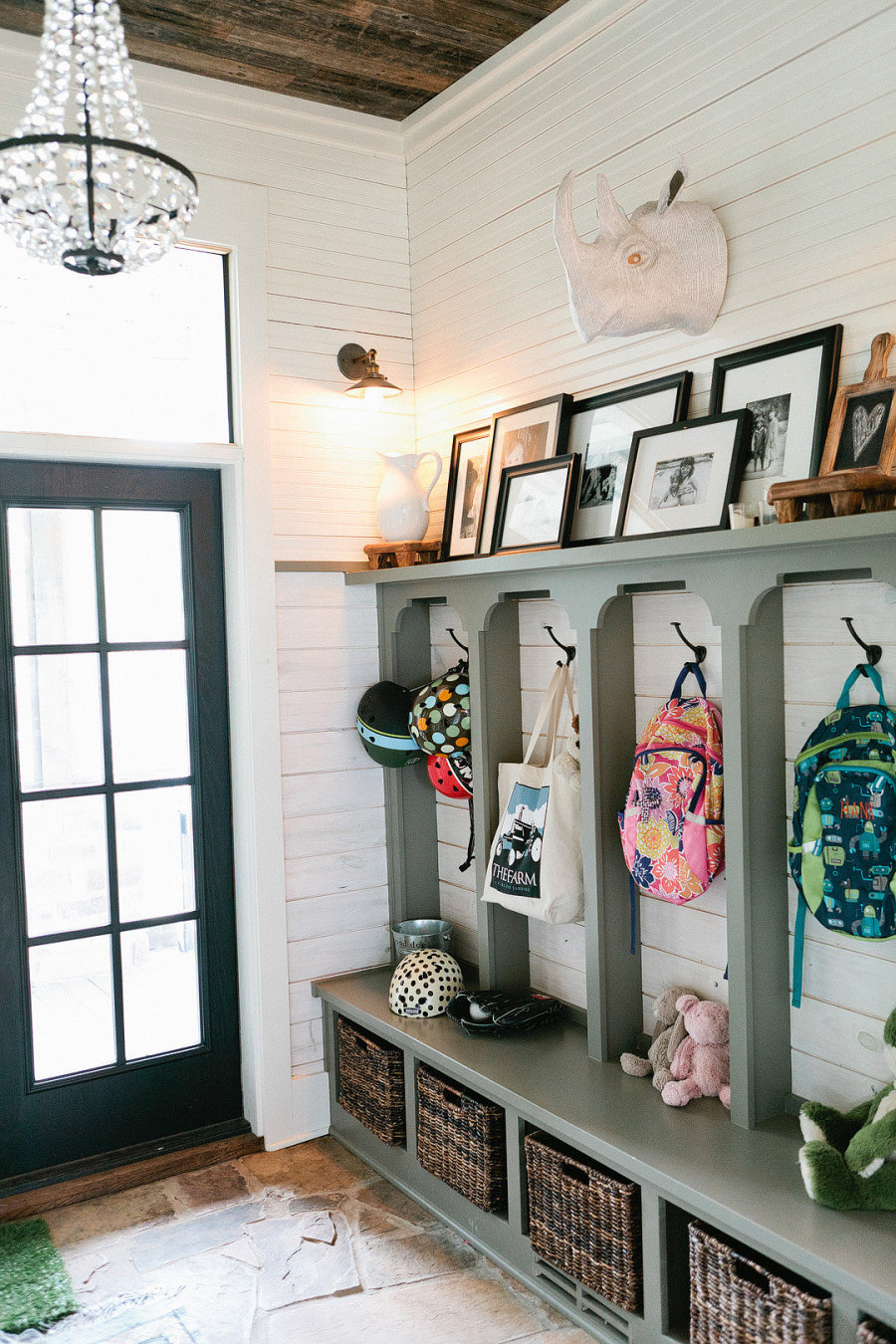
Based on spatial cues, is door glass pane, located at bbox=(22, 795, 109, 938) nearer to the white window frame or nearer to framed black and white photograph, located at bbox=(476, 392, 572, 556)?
the white window frame

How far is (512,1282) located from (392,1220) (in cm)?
39

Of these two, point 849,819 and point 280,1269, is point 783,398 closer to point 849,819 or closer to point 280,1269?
point 849,819

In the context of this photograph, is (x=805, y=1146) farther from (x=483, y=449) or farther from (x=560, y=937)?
(x=483, y=449)

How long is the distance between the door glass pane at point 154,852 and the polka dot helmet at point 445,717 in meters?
0.71

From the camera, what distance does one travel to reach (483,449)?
2949 mm

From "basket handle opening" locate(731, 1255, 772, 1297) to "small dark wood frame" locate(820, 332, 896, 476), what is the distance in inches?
53.0

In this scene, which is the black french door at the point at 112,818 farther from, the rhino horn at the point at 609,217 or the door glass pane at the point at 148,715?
the rhino horn at the point at 609,217

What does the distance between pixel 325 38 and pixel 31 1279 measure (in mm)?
3067

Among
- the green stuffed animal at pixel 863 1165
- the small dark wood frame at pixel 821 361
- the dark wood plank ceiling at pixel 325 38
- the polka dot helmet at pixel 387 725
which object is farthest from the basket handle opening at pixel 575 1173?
the dark wood plank ceiling at pixel 325 38

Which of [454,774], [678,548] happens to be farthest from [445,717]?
[678,548]

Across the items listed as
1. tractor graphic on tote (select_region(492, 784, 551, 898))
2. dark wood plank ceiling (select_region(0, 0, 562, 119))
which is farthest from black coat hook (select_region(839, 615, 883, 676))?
dark wood plank ceiling (select_region(0, 0, 562, 119))

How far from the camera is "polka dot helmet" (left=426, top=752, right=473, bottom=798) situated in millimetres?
2924

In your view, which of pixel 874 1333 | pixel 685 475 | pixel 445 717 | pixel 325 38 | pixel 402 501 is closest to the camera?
pixel 874 1333

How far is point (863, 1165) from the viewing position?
178 cm
